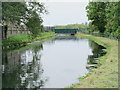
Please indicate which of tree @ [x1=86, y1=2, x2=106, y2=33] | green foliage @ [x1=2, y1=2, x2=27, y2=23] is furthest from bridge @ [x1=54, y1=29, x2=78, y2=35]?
green foliage @ [x1=2, y1=2, x2=27, y2=23]

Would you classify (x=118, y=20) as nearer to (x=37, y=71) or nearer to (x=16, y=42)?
(x=16, y=42)

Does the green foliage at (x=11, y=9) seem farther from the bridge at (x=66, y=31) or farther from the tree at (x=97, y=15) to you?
the bridge at (x=66, y=31)

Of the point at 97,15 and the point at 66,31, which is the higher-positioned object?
the point at 97,15

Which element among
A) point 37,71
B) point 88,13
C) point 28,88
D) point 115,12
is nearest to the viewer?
point 28,88

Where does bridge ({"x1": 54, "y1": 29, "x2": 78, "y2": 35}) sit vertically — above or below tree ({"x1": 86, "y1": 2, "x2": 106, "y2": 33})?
below

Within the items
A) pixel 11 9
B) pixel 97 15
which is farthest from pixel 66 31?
pixel 11 9

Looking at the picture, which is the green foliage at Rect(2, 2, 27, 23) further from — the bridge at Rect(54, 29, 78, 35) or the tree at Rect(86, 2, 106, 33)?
the bridge at Rect(54, 29, 78, 35)

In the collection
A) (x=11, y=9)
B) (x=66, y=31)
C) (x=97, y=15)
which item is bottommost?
(x=66, y=31)

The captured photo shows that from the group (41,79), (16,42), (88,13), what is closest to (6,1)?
(16,42)

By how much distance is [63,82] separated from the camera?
8992 millimetres

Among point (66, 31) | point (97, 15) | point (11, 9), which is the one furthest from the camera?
point (66, 31)

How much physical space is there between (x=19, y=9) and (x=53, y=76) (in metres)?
11.1

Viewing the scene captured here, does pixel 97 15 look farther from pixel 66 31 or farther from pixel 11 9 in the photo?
pixel 66 31

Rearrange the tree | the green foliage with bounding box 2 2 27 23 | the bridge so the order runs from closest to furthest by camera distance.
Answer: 1. the green foliage with bounding box 2 2 27 23
2. the tree
3. the bridge
